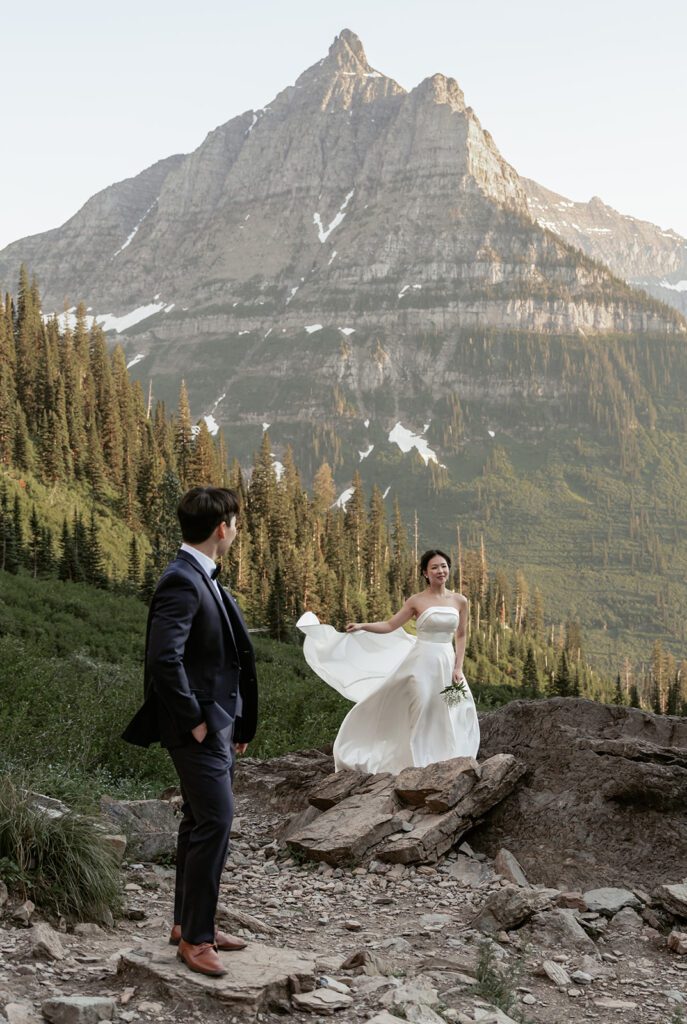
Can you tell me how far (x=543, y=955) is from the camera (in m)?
7.68

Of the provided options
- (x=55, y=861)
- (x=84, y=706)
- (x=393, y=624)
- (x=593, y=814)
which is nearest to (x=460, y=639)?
(x=393, y=624)

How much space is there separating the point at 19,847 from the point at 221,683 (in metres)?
2.15

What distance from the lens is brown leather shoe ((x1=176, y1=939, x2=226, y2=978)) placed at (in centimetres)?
594

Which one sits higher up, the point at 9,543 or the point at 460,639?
the point at 460,639

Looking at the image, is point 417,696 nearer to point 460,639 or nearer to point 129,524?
point 460,639

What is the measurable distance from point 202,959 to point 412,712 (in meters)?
7.18

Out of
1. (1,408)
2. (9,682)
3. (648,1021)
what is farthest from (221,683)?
(1,408)

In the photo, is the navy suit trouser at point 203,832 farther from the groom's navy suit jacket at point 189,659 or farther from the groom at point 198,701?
the groom's navy suit jacket at point 189,659

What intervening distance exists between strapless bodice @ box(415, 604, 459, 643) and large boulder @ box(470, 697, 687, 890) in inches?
75.6

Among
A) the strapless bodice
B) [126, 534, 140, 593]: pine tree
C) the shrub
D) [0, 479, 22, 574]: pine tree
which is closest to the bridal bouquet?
the strapless bodice

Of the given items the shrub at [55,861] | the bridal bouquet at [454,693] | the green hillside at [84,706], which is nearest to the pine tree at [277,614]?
the green hillside at [84,706]

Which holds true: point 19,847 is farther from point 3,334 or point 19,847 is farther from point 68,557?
point 3,334

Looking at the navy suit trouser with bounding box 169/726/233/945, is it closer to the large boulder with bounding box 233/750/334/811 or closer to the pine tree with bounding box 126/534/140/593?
the large boulder with bounding box 233/750/334/811

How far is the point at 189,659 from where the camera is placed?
6.24m
